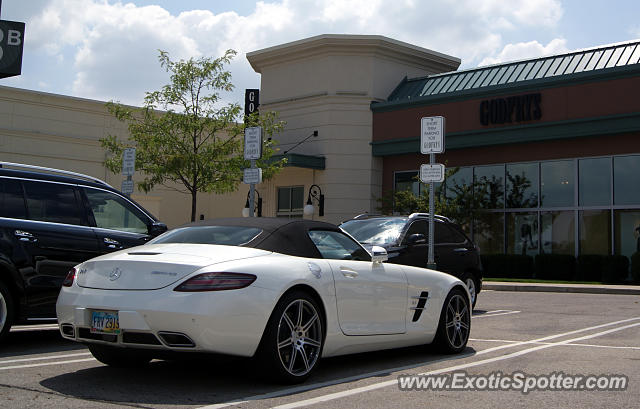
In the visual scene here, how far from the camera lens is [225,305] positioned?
5.25 m

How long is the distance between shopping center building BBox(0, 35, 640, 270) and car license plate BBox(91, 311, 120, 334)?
69.4 feet

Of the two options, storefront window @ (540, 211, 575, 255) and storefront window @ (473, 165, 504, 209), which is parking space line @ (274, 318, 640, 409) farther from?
storefront window @ (473, 165, 504, 209)

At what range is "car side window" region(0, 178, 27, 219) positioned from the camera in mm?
7728

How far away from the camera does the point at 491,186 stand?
2694 centimetres

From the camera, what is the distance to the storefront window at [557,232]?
2502cm

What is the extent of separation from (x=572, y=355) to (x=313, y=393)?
328cm

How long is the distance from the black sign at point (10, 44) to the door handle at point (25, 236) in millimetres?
10432

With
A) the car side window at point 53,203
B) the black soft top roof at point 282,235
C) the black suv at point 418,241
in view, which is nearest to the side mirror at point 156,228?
the car side window at point 53,203

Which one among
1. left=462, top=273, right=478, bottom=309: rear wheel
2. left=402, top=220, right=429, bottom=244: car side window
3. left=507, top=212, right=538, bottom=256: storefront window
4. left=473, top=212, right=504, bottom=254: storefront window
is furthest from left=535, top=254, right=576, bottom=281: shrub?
left=402, top=220, right=429, bottom=244: car side window

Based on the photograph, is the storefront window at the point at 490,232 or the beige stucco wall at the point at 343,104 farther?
the beige stucco wall at the point at 343,104

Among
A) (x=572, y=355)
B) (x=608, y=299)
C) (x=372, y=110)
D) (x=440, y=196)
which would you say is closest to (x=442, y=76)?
→ (x=372, y=110)

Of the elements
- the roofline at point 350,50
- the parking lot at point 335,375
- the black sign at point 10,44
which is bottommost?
the parking lot at point 335,375

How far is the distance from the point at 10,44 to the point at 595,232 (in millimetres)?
17915

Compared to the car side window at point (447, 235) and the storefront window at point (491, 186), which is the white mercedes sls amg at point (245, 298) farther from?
the storefront window at point (491, 186)
